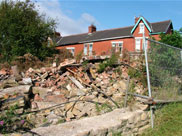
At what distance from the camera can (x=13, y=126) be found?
9.91 ft

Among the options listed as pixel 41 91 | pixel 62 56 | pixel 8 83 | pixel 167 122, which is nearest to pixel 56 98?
pixel 41 91

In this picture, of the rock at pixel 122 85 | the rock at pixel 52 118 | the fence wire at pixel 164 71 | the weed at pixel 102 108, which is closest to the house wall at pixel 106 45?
the rock at pixel 122 85

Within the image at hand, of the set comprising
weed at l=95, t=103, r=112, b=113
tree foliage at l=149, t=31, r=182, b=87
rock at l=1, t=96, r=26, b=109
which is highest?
tree foliage at l=149, t=31, r=182, b=87

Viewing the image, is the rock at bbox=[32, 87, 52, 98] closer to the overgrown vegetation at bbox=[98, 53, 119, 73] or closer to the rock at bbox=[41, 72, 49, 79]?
the rock at bbox=[41, 72, 49, 79]

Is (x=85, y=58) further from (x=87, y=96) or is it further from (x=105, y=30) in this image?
(x=105, y=30)

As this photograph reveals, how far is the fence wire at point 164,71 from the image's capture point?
12.7ft

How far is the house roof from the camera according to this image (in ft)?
63.5

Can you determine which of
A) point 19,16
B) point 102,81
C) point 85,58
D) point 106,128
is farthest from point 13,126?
point 19,16

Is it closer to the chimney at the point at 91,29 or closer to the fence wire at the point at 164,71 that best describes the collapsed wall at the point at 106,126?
the fence wire at the point at 164,71

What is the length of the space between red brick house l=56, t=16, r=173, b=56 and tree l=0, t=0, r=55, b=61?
16.2 ft

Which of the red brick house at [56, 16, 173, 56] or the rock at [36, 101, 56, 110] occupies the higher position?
the red brick house at [56, 16, 173, 56]

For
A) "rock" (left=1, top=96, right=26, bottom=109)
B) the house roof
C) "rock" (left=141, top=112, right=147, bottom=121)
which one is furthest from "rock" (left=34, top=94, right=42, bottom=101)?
the house roof

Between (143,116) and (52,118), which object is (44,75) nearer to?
(52,118)

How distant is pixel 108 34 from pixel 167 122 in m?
19.9
